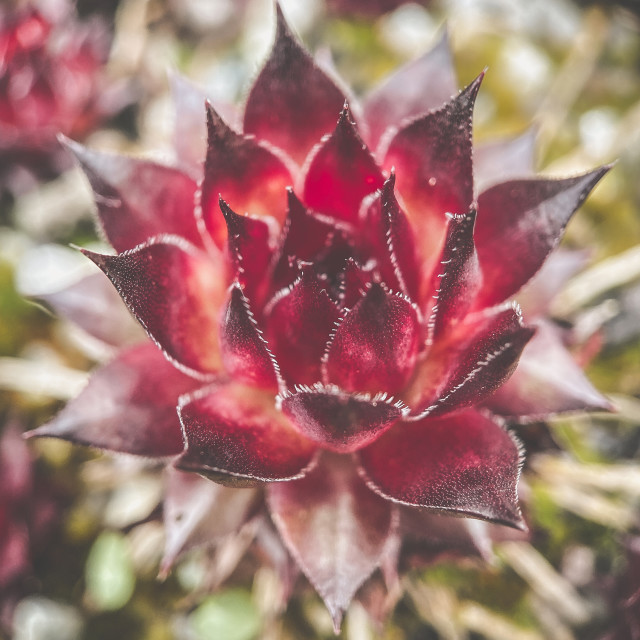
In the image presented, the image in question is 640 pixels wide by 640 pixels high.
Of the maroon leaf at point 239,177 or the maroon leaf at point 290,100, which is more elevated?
the maroon leaf at point 290,100

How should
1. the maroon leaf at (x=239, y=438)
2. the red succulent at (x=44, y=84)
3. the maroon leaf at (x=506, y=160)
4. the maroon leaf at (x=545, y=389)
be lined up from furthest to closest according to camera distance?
the red succulent at (x=44, y=84) → the maroon leaf at (x=506, y=160) → the maroon leaf at (x=545, y=389) → the maroon leaf at (x=239, y=438)

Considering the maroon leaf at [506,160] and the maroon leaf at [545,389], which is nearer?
the maroon leaf at [545,389]

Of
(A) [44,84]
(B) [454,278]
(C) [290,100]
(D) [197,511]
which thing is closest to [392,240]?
(B) [454,278]

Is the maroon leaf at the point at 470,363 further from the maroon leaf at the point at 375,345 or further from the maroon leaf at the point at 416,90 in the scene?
the maroon leaf at the point at 416,90

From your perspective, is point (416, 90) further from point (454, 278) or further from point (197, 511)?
point (197, 511)

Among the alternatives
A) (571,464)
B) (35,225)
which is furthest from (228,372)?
(35,225)

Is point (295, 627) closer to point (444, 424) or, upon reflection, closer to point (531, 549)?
point (531, 549)

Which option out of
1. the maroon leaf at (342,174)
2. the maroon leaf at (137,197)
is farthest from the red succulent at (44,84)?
the maroon leaf at (342,174)
